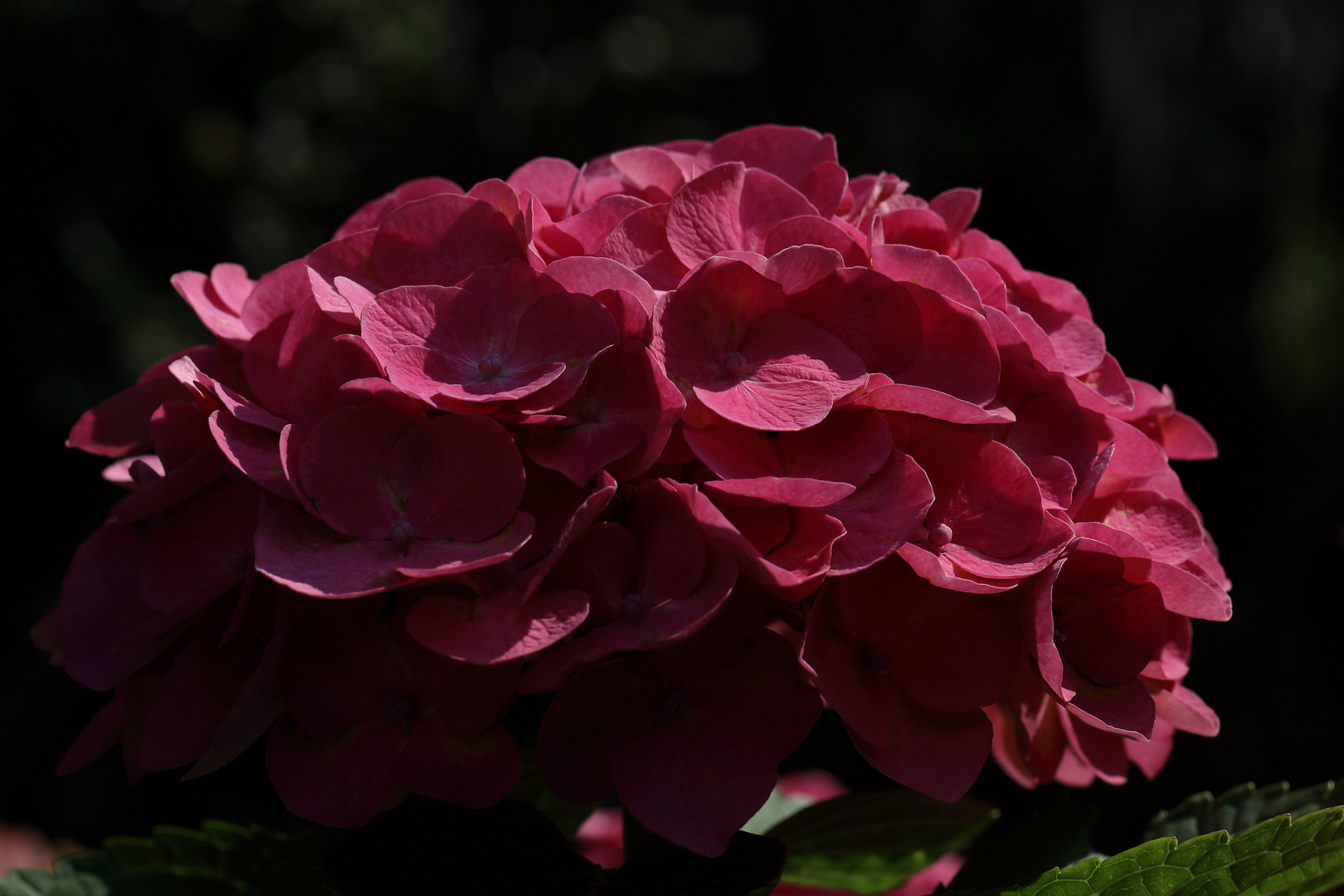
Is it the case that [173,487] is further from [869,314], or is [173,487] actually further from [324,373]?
[869,314]

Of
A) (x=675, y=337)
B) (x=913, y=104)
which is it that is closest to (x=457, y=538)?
(x=675, y=337)

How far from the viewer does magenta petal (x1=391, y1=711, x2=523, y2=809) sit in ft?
1.54

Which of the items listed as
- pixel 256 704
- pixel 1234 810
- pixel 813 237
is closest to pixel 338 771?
pixel 256 704

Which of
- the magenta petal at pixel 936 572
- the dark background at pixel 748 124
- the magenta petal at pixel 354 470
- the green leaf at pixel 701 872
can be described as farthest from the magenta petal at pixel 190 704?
the dark background at pixel 748 124

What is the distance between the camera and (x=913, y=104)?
3.16 meters

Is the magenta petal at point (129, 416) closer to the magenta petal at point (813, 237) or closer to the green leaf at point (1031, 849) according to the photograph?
the magenta petal at point (813, 237)

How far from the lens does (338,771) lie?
0.48 m

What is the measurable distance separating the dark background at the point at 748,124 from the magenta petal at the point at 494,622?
91.0 inches

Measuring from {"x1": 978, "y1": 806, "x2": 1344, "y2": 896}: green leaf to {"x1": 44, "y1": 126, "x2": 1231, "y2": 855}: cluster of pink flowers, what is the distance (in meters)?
0.06

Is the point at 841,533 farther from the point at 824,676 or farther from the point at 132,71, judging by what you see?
the point at 132,71

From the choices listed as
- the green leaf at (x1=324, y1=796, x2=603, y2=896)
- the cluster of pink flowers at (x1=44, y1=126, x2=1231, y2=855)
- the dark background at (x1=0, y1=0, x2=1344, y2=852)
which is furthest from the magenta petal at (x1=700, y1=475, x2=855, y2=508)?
the dark background at (x1=0, y1=0, x2=1344, y2=852)

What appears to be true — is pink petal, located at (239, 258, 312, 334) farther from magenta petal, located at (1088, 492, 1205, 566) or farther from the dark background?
the dark background

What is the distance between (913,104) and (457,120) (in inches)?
56.3

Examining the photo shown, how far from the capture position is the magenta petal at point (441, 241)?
56 centimetres
